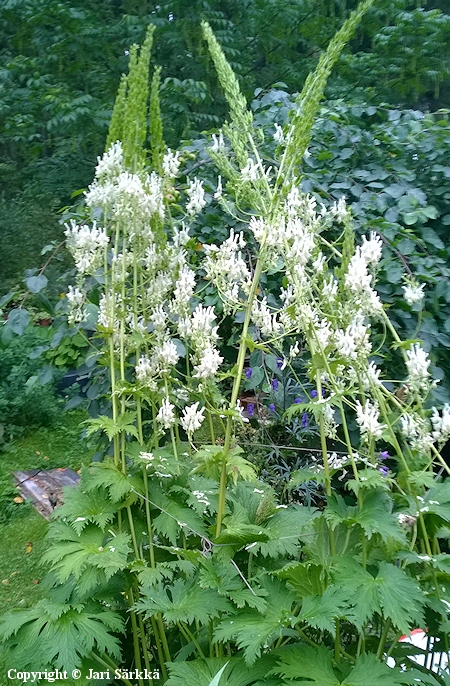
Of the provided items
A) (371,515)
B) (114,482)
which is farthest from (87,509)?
(371,515)

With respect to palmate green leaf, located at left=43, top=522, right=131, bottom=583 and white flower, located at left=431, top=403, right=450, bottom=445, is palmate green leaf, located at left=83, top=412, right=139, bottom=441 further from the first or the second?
white flower, located at left=431, top=403, right=450, bottom=445

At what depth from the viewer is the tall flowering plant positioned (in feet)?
4.40

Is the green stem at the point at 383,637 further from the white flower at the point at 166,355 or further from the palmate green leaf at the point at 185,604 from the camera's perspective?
the white flower at the point at 166,355

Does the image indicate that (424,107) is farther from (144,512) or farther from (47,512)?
(144,512)

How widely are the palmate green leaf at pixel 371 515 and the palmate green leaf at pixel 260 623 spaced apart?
208mm

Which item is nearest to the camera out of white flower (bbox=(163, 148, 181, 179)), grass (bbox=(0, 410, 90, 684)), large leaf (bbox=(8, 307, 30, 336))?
white flower (bbox=(163, 148, 181, 179))

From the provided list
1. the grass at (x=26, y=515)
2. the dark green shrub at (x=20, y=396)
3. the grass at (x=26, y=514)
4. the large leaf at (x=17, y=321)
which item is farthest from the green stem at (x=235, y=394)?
the dark green shrub at (x=20, y=396)

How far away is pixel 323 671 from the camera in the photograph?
4.24 feet

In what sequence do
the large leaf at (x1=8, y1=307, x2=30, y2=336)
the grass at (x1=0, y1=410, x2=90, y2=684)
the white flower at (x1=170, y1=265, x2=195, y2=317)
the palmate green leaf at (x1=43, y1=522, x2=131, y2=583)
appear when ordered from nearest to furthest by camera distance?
the palmate green leaf at (x1=43, y1=522, x2=131, y2=583) → the white flower at (x1=170, y1=265, x2=195, y2=317) → the large leaf at (x1=8, y1=307, x2=30, y2=336) → the grass at (x1=0, y1=410, x2=90, y2=684)

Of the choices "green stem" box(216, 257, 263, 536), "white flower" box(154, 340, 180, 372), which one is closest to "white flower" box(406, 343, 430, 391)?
"green stem" box(216, 257, 263, 536)

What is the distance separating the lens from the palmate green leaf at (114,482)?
1.56m

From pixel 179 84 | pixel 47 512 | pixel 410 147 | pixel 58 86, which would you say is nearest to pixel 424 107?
pixel 179 84

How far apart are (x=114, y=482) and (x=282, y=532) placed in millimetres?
471

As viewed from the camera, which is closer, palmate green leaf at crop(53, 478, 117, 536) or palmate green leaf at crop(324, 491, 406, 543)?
palmate green leaf at crop(324, 491, 406, 543)
